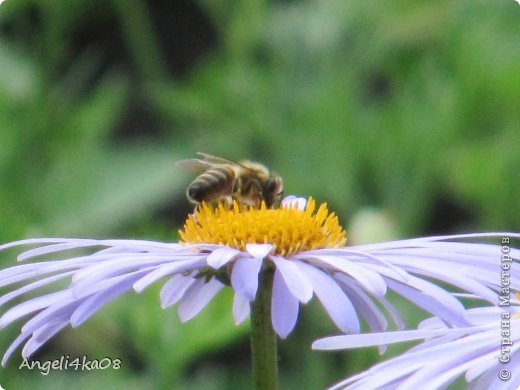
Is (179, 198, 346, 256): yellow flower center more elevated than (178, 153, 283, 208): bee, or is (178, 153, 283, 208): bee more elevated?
(178, 153, 283, 208): bee

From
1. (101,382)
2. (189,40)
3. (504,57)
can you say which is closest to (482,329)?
(101,382)

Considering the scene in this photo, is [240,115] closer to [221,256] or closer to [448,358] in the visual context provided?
[221,256]

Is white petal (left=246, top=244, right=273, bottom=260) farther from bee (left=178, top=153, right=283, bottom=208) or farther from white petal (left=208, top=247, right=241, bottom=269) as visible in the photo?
bee (left=178, top=153, right=283, bottom=208)

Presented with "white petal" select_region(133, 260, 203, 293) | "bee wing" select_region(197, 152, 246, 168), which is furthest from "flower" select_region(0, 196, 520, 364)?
"bee wing" select_region(197, 152, 246, 168)

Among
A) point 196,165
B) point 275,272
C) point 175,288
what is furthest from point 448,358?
point 196,165

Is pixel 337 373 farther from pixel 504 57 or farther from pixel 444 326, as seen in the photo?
pixel 444 326

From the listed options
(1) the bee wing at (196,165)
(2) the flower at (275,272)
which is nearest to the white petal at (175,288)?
(2) the flower at (275,272)
